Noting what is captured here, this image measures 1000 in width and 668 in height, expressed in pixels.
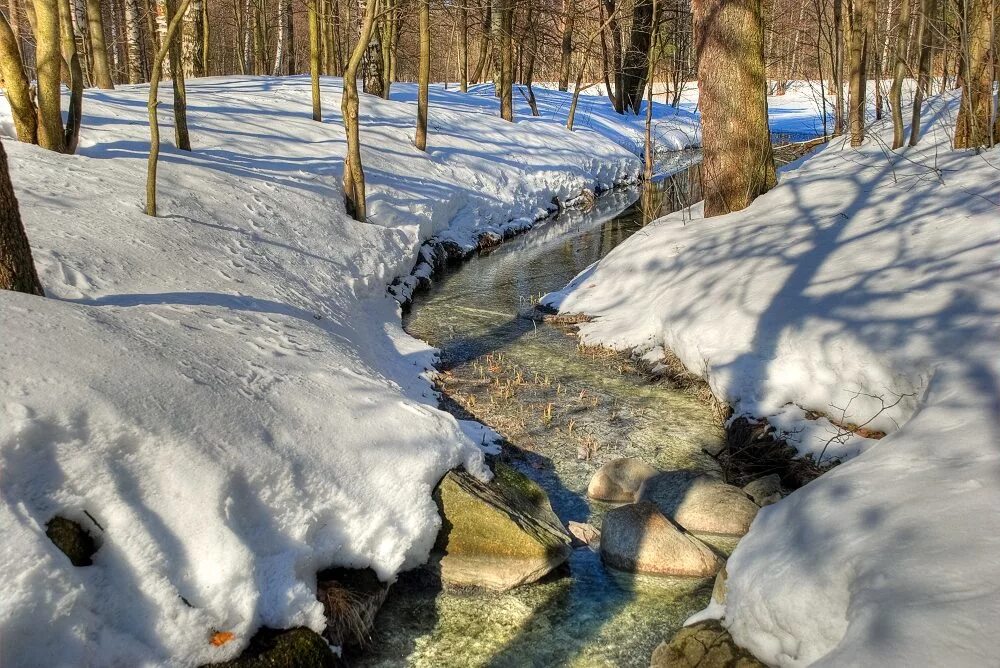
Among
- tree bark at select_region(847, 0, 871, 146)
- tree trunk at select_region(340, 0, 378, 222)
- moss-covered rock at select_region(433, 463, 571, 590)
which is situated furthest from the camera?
tree bark at select_region(847, 0, 871, 146)

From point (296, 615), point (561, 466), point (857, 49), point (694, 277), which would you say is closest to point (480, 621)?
point (296, 615)

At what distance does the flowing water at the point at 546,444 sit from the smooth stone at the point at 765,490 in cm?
59

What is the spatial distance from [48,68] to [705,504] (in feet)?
25.0

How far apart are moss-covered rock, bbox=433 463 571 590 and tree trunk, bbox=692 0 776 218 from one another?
20.3ft

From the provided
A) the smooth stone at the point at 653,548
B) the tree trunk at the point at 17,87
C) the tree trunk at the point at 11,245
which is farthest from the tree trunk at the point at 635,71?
the tree trunk at the point at 11,245

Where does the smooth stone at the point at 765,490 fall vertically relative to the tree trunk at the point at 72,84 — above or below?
below

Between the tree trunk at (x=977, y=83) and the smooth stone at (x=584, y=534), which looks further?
the tree trunk at (x=977, y=83)

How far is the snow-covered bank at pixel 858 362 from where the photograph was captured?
2.57 meters

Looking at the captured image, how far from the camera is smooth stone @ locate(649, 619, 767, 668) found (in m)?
3.07

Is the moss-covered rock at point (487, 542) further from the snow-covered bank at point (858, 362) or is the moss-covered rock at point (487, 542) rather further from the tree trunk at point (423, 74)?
the tree trunk at point (423, 74)

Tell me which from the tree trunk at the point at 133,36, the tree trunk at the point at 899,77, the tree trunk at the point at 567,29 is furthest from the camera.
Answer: the tree trunk at the point at 567,29

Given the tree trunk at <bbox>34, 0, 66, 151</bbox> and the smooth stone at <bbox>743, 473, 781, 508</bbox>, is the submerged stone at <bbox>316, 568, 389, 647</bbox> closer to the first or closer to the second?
the smooth stone at <bbox>743, 473, 781, 508</bbox>

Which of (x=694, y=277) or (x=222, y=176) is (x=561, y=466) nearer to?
(x=694, y=277)

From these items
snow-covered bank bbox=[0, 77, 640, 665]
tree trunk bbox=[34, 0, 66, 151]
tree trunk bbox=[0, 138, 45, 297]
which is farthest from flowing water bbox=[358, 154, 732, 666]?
tree trunk bbox=[34, 0, 66, 151]
